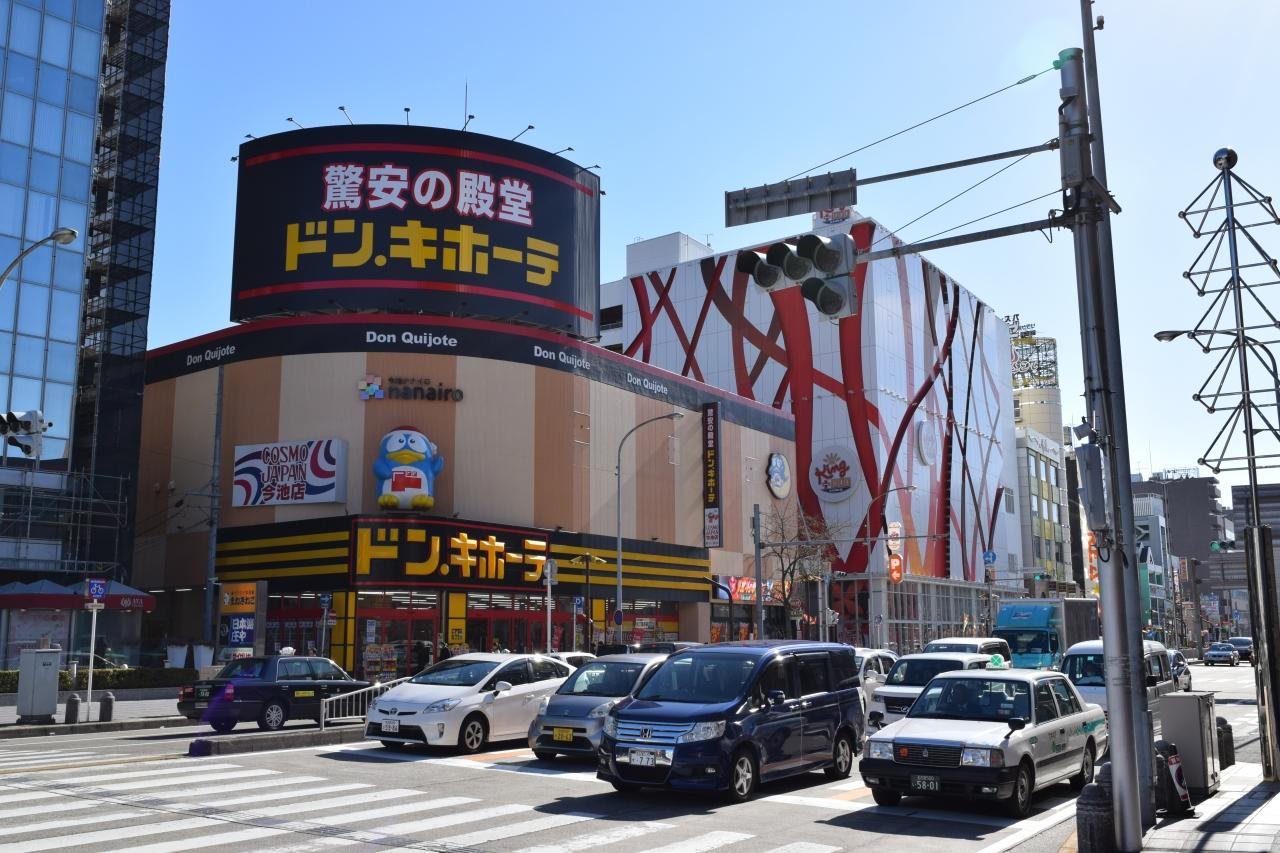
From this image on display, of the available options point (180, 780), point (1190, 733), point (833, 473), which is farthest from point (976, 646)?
point (833, 473)

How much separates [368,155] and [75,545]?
1948 centimetres

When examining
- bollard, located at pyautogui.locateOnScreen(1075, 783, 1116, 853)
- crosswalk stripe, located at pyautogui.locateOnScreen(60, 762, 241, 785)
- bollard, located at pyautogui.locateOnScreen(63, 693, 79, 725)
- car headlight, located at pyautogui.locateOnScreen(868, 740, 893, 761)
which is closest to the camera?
bollard, located at pyautogui.locateOnScreen(1075, 783, 1116, 853)

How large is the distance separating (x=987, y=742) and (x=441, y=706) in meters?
9.07

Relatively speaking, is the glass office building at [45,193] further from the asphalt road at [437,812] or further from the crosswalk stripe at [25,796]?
the crosswalk stripe at [25,796]

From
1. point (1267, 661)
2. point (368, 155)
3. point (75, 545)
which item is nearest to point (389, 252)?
point (368, 155)

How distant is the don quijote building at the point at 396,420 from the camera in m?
42.8

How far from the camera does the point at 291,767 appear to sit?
55.2 ft

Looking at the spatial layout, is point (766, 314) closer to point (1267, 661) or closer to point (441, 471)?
point (441, 471)

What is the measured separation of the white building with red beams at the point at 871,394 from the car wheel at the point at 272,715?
142ft

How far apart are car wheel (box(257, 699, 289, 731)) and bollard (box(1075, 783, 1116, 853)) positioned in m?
17.8

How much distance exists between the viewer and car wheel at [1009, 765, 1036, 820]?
1308 cm

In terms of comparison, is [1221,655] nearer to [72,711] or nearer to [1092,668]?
[1092,668]

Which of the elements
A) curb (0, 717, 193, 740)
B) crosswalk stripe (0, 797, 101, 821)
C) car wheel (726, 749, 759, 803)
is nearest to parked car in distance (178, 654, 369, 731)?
curb (0, 717, 193, 740)

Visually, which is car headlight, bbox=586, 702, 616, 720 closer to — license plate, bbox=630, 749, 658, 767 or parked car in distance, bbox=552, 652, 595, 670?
license plate, bbox=630, 749, 658, 767
